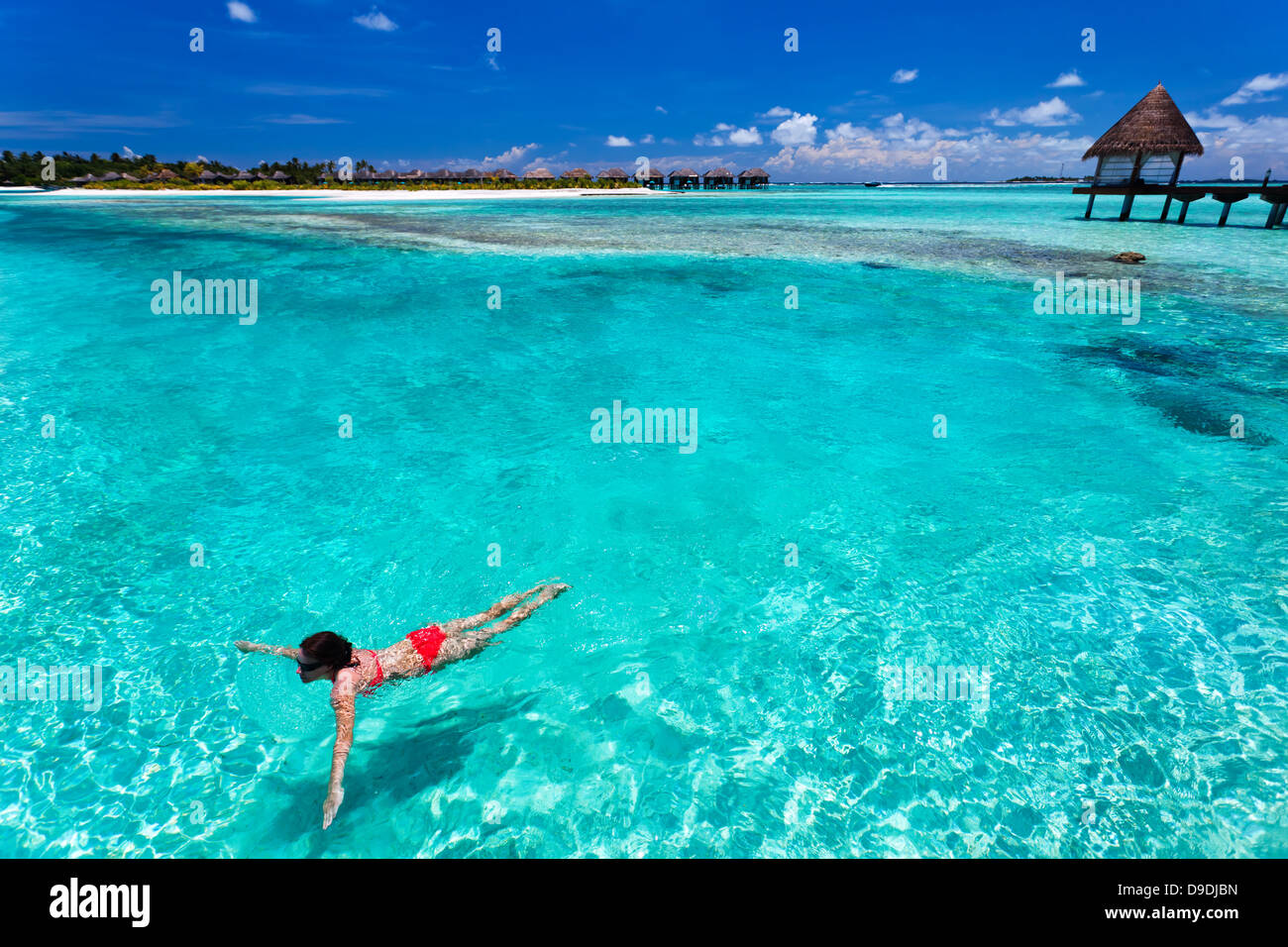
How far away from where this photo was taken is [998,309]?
62.3 ft

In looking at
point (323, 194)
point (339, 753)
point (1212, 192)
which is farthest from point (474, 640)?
point (323, 194)

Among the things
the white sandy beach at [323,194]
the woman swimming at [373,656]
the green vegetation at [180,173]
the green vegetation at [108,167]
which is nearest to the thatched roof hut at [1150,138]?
the woman swimming at [373,656]

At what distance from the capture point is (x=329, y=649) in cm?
442

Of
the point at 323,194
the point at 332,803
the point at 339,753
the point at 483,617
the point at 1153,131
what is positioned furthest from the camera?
the point at 323,194

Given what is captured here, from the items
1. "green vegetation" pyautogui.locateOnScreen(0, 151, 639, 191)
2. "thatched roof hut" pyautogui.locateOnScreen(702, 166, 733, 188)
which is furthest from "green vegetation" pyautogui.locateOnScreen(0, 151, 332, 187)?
"thatched roof hut" pyautogui.locateOnScreen(702, 166, 733, 188)

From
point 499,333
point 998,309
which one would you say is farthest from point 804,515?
point 998,309

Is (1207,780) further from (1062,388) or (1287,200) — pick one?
(1287,200)

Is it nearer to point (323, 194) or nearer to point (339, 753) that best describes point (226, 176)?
point (323, 194)

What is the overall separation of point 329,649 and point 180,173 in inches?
4712

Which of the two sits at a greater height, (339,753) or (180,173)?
(180,173)

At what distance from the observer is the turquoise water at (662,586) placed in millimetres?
4398

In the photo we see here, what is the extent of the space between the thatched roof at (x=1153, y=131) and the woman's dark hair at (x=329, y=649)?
52247 millimetres

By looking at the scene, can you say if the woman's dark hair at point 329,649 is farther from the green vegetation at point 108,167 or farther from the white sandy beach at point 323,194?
the green vegetation at point 108,167
